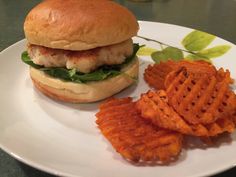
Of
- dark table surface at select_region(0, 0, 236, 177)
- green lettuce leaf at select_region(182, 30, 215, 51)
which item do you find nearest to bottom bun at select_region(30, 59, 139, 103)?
green lettuce leaf at select_region(182, 30, 215, 51)

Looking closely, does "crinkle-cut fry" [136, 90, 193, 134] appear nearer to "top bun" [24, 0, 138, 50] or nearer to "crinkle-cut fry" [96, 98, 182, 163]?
"crinkle-cut fry" [96, 98, 182, 163]

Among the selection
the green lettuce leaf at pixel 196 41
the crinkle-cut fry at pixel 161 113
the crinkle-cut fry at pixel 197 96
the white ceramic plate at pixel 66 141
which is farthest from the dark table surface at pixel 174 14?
the crinkle-cut fry at pixel 161 113

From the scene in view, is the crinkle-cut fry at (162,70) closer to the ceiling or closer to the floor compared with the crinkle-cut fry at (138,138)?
closer to the floor

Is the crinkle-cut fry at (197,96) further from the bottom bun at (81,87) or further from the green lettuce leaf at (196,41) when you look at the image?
the green lettuce leaf at (196,41)

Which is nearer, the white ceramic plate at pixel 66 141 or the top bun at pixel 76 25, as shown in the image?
the white ceramic plate at pixel 66 141

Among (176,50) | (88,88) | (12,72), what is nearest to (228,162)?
(88,88)

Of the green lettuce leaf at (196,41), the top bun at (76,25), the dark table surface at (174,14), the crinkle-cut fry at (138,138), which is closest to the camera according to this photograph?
the crinkle-cut fry at (138,138)

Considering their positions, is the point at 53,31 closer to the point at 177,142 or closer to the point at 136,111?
the point at 136,111
